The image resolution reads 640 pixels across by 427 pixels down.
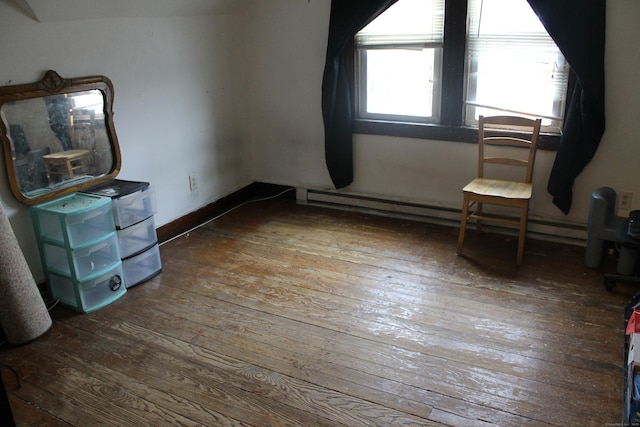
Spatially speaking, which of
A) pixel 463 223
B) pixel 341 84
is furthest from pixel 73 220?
pixel 463 223

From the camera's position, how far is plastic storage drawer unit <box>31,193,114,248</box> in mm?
2619

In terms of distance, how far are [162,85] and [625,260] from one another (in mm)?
3010

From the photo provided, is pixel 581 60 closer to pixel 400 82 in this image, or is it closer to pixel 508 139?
pixel 508 139

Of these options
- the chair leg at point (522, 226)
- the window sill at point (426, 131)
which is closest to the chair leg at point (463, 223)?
the chair leg at point (522, 226)

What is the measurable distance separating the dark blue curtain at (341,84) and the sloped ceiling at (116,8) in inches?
32.9

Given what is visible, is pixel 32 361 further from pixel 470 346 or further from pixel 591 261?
pixel 591 261

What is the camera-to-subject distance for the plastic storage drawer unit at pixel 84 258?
268 centimetres

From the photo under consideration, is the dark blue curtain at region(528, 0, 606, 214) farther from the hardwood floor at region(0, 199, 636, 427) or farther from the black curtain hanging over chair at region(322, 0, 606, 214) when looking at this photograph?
the hardwood floor at region(0, 199, 636, 427)

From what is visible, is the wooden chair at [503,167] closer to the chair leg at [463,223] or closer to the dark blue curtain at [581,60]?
the chair leg at [463,223]

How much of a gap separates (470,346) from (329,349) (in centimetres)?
65

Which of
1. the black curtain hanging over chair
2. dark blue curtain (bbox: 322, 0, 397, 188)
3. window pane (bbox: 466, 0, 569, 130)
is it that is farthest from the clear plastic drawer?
window pane (bbox: 466, 0, 569, 130)

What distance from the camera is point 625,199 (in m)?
3.20

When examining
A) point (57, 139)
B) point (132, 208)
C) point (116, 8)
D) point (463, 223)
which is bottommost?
point (463, 223)

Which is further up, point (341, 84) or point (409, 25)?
point (409, 25)
